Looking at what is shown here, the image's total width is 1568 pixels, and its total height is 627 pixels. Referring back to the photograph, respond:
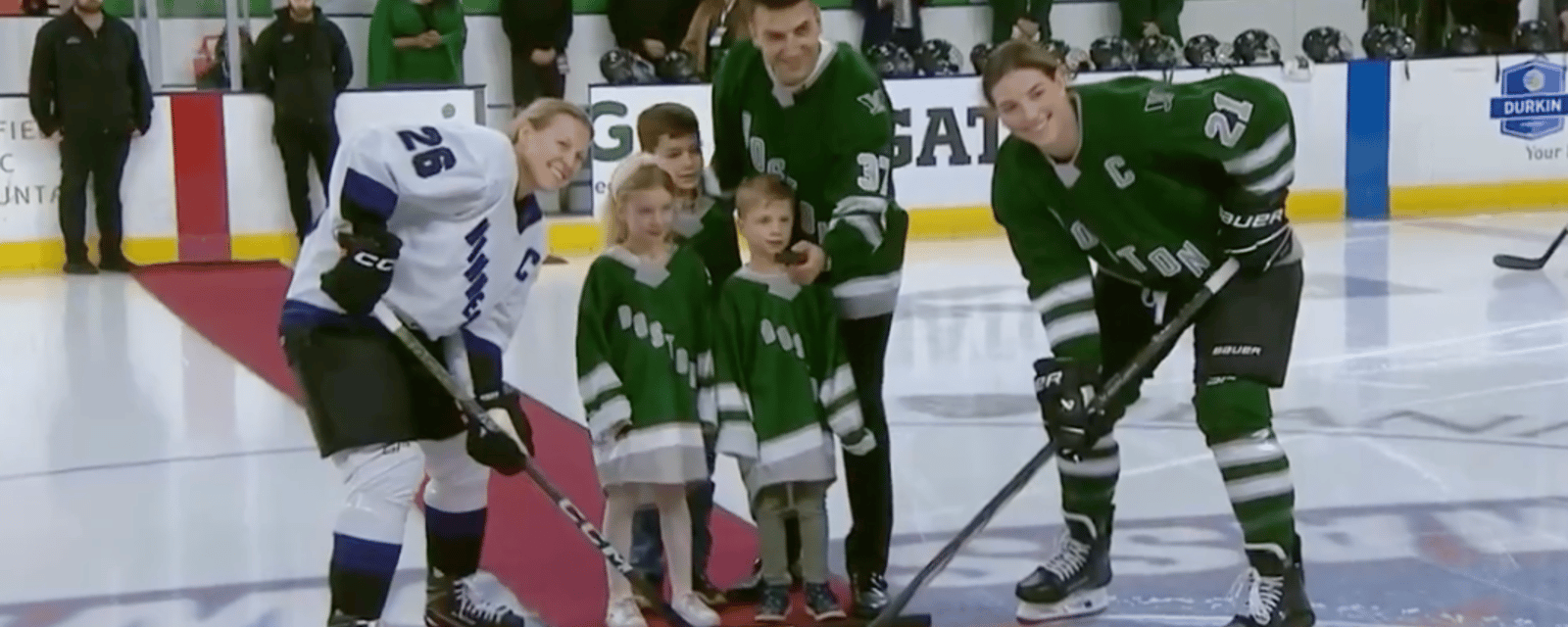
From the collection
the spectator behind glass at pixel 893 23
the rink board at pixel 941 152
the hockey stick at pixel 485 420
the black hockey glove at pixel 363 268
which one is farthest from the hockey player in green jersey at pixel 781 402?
the spectator behind glass at pixel 893 23

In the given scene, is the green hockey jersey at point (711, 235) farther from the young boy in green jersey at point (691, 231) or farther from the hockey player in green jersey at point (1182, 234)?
the hockey player in green jersey at point (1182, 234)

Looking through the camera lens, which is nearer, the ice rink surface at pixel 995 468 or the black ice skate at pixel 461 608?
the black ice skate at pixel 461 608

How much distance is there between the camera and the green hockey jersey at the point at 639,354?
354 cm

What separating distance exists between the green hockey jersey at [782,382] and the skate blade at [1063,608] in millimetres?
429

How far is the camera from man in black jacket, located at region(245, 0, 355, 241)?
9430 mm

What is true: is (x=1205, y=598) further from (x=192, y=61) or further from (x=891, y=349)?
(x=192, y=61)

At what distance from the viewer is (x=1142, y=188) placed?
3.33 m

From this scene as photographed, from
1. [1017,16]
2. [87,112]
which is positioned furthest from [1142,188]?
[1017,16]

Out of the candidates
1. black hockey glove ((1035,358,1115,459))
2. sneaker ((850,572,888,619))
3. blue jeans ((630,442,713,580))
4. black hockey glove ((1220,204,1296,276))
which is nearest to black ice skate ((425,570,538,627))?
blue jeans ((630,442,713,580))

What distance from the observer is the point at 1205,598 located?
3.68m

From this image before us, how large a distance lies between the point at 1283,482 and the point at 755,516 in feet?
3.10

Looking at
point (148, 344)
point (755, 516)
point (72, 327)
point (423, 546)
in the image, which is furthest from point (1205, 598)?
point (72, 327)

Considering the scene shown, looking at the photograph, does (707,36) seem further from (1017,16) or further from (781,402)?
(781,402)

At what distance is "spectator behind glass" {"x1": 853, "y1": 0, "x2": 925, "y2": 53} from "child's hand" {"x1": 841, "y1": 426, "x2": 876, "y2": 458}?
8.28 metres
